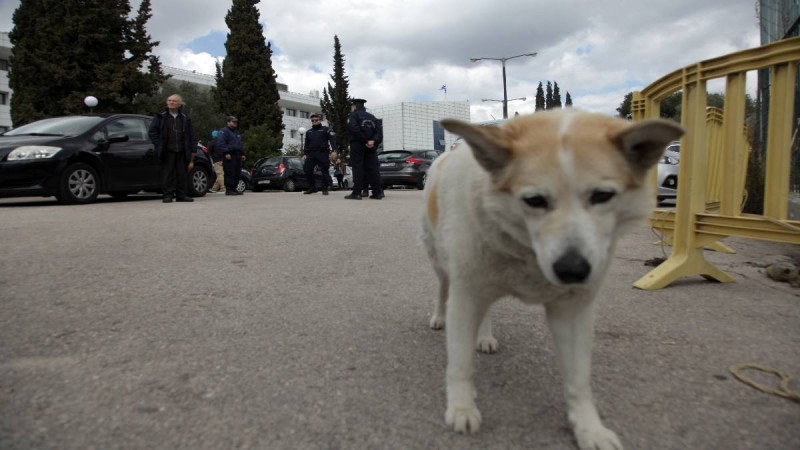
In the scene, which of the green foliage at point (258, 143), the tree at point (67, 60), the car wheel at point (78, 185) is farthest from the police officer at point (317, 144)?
the green foliage at point (258, 143)

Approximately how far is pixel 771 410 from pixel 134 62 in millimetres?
34019

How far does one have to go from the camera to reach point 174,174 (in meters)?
10.9

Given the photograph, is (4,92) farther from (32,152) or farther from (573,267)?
(573,267)

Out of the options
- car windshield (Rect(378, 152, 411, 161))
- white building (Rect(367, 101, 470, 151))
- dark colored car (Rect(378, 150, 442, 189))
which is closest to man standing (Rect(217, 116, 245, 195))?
dark colored car (Rect(378, 150, 442, 189))

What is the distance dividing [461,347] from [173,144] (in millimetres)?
10077

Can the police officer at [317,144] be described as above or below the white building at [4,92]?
below

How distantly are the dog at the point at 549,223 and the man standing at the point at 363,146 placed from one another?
33.1 ft

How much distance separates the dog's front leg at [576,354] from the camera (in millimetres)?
1917

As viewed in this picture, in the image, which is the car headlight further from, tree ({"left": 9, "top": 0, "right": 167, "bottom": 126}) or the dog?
tree ({"left": 9, "top": 0, "right": 167, "bottom": 126})

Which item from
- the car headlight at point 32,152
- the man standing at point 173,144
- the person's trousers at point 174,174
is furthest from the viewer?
the person's trousers at point 174,174

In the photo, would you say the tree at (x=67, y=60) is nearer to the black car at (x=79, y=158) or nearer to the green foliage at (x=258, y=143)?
the green foliage at (x=258, y=143)

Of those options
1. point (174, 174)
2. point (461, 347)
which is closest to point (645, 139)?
point (461, 347)

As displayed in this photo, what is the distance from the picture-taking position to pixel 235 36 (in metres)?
41.7

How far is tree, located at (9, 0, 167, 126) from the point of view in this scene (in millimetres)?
28125
